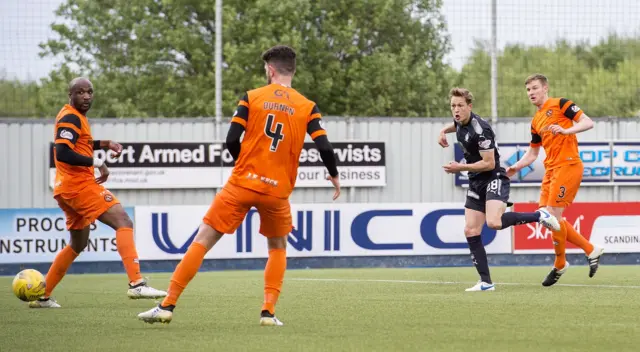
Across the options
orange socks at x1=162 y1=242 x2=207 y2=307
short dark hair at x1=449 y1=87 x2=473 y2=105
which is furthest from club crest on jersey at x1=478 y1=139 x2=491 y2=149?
orange socks at x1=162 y1=242 x2=207 y2=307

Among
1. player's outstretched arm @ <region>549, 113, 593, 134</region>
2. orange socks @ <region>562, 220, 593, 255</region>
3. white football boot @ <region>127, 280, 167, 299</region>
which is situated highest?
player's outstretched arm @ <region>549, 113, 593, 134</region>

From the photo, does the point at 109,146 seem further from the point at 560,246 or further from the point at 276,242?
the point at 560,246

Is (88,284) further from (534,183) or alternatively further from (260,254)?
(534,183)

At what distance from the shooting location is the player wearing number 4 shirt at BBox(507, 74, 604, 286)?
12641 mm

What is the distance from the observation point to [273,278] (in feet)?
27.4

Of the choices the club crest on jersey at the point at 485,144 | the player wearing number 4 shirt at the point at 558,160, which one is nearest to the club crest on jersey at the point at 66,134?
the club crest on jersey at the point at 485,144

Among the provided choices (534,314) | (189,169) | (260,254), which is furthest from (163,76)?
(534,314)

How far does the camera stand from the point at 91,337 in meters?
7.66

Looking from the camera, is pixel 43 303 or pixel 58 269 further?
pixel 58 269

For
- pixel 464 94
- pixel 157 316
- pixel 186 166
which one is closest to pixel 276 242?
pixel 157 316

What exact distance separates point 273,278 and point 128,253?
8.66ft

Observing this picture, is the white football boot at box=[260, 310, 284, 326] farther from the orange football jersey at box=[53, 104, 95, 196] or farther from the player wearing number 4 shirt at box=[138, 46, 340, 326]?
the orange football jersey at box=[53, 104, 95, 196]

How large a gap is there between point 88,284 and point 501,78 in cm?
1134

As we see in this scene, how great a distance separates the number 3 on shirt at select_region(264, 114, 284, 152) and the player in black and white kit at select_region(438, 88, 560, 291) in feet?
12.3
